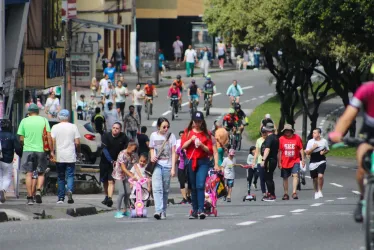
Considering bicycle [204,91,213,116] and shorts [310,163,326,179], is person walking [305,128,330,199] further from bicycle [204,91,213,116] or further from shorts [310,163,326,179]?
bicycle [204,91,213,116]

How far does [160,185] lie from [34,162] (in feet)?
13.3

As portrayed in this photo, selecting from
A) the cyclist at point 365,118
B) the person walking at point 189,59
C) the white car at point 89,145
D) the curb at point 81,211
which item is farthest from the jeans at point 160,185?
the person walking at point 189,59

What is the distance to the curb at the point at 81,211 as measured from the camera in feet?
65.8

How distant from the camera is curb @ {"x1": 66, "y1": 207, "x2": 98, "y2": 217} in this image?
65.8 ft

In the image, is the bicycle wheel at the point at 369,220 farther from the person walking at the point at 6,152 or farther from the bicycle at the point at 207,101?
the bicycle at the point at 207,101

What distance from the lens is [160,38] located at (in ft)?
255

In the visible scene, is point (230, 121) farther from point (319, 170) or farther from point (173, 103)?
point (319, 170)

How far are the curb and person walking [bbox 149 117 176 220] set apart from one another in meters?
2.62

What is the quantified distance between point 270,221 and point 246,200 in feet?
29.6

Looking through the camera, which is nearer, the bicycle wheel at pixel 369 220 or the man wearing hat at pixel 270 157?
the bicycle wheel at pixel 369 220

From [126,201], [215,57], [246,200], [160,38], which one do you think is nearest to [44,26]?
[246,200]

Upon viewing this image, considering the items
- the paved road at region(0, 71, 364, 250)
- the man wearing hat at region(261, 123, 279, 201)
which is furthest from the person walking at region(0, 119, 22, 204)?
the man wearing hat at region(261, 123, 279, 201)

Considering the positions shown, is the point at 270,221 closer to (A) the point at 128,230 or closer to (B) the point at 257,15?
(A) the point at 128,230

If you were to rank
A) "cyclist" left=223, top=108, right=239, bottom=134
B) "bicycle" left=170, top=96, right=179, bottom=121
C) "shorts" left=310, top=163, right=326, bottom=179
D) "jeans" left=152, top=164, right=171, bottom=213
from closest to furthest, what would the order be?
"jeans" left=152, top=164, right=171, bottom=213 < "shorts" left=310, top=163, right=326, bottom=179 < "cyclist" left=223, top=108, right=239, bottom=134 < "bicycle" left=170, top=96, right=179, bottom=121
